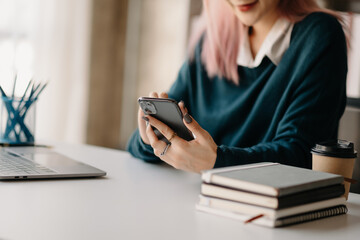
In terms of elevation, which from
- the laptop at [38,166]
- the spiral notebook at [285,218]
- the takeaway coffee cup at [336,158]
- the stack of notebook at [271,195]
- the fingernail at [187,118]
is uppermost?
the fingernail at [187,118]

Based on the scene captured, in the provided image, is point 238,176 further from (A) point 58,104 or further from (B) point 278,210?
(A) point 58,104

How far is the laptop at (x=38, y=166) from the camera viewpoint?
1.12 metres

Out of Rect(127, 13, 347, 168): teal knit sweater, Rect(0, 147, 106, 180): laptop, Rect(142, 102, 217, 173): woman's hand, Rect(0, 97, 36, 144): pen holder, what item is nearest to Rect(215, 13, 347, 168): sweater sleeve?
Rect(127, 13, 347, 168): teal knit sweater

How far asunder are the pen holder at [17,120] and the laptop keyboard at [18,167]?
7.6 inches

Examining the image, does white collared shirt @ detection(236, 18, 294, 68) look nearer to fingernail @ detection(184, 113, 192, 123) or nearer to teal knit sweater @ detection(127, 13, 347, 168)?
teal knit sweater @ detection(127, 13, 347, 168)

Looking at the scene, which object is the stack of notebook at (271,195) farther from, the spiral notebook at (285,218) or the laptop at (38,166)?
the laptop at (38,166)

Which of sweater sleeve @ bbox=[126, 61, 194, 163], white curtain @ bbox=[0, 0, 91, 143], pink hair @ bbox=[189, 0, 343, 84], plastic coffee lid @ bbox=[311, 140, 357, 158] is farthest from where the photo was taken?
white curtain @ bbox=[0, 0, 91, 143]

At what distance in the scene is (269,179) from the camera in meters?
0.89

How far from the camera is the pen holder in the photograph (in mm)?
1476

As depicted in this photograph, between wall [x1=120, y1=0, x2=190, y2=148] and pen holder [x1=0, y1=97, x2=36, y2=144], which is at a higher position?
wall [x1=120, y1=0, x2=190, y2=148]

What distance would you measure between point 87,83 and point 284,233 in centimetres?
293

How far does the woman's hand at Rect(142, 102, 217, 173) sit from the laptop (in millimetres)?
165

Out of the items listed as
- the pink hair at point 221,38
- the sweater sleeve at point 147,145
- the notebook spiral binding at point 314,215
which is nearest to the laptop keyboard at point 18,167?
the sweater sleeve at point 147,145

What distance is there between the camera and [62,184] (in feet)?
3.60
